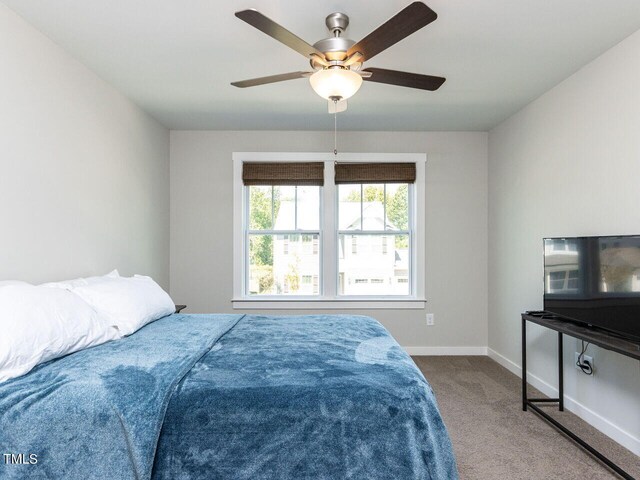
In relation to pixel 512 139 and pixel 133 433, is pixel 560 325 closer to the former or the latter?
pixel 512 139

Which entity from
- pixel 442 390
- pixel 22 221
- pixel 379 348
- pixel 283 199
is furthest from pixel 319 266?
pixel 22 221

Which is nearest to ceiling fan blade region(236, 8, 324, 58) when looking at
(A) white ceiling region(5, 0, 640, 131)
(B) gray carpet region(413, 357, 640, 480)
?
(A) white ceiling region(5, 0, 640, 131)

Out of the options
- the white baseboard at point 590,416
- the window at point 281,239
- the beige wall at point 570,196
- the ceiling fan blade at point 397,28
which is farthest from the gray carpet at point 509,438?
the ceiling fan blade at point 397,28

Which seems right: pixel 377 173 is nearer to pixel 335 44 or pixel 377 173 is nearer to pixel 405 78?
pixel 405 78

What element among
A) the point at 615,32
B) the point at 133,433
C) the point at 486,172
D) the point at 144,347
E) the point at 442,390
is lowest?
the point at 442,390

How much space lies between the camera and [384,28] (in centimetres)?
167

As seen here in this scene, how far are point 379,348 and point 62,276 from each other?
2095 millimetres

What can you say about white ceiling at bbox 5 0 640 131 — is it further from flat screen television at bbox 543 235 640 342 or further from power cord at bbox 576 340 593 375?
power cord at bbox 576 340 593 375

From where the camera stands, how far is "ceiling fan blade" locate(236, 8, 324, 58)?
5.21 ft

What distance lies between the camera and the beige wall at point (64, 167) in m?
2.13

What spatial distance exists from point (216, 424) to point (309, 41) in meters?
2.18

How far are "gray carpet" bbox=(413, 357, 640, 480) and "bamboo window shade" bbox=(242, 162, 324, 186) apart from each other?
2.42 m

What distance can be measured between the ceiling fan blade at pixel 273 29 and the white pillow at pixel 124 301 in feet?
5.58

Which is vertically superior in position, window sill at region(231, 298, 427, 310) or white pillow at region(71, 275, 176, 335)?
white pillow at region(71, 275, 176, 335)
